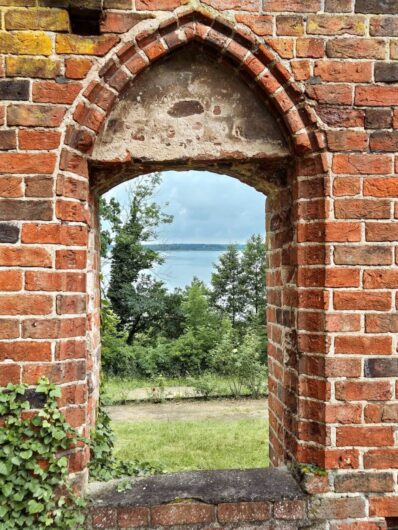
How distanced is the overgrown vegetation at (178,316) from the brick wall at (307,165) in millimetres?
7764

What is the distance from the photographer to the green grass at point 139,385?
9.87 m

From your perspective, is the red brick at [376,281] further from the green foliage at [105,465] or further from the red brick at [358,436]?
the green foliage at [105,465]

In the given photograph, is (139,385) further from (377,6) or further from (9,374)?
(377,6)

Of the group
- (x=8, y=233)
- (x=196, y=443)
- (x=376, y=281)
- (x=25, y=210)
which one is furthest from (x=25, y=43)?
(x=196, y=443)

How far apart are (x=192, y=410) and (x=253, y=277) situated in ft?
25.7

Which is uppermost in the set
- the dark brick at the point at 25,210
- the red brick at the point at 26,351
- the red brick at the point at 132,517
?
the dark brick at the point at 25,210

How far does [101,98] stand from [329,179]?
121 centimetres

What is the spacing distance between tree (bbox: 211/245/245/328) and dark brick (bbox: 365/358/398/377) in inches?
530

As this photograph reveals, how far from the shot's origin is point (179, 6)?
2408 millimetres

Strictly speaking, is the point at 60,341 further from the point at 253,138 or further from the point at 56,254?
the point at 253,138

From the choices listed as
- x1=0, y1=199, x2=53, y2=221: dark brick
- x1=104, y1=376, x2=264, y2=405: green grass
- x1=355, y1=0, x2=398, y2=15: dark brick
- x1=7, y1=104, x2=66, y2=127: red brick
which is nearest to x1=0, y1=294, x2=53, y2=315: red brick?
x1=0, y1=199, x2=53, y2=221: dark brick

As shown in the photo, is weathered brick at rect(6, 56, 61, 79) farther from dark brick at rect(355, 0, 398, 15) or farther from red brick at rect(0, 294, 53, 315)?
dark brick at rect(355, 0, 398, 15)

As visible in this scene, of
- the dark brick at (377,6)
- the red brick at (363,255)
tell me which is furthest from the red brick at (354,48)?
the red brick at (363,255)

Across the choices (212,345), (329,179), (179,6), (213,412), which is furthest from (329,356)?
(212,345)
